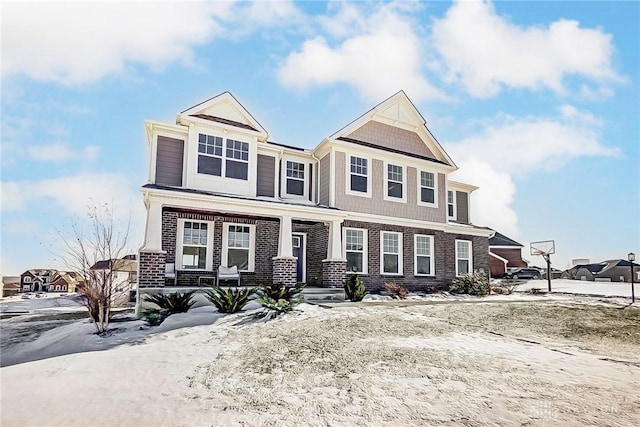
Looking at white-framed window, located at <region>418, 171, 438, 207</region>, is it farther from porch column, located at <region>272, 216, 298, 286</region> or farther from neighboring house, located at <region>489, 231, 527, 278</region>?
neighboring house, located at <region>489, 231, 527, 278</region>

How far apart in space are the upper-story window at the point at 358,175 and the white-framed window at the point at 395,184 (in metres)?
1.03

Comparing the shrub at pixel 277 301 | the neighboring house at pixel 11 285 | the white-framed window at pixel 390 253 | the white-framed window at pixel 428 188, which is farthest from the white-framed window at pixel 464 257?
the neighboring house at pixel 11 285

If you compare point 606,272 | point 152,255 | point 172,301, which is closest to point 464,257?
point 172,301

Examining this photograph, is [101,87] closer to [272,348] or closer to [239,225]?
[239,225]

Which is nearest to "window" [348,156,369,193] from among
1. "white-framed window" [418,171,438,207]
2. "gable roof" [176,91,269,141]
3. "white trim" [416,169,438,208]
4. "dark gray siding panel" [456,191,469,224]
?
"white trim" [416,169,438,208]

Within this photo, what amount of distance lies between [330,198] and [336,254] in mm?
2476

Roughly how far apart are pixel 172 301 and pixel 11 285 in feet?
83.9

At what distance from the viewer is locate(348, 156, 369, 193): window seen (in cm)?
1648

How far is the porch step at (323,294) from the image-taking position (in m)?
13.5

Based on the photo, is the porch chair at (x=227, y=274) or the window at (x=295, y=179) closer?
the porch chair at (x=227, y=274)

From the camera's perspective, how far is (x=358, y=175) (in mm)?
16688

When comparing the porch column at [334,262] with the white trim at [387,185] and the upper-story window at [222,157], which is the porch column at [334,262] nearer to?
the white trim at [387,185]

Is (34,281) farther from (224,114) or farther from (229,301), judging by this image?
(229,301)

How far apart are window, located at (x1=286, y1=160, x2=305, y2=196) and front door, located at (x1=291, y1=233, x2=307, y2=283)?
1.85 meters
